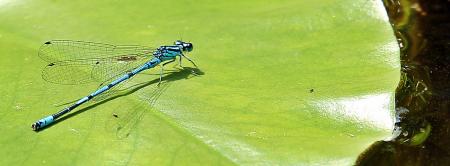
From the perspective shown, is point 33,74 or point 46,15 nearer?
point 33,74

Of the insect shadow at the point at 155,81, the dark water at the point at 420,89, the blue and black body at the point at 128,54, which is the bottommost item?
the dark water at the point at 420,89

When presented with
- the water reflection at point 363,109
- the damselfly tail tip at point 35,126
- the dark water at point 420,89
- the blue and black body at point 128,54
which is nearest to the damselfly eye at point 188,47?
the blue and black body at point 128,54

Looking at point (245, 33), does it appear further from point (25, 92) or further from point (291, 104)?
point (25, 92)

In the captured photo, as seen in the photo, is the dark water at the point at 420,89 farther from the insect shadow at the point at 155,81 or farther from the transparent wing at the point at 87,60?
the transparent wing at the point at 87,60

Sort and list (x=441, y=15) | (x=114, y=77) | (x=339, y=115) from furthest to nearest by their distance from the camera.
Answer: (x=441, y=15) → (x=114, y=77) → (x=339, y=115)

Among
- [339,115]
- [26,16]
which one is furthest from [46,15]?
[339,115]

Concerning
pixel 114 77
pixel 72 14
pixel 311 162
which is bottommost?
pixel 311 162

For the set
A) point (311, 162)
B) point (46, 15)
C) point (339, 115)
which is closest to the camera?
point (311, 162)
